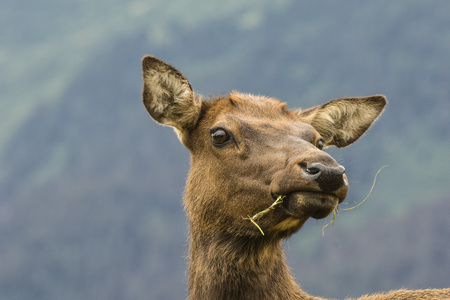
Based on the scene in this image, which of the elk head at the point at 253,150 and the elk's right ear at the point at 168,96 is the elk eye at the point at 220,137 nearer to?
the elk head at the point at 253,150

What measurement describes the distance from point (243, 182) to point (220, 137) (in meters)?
0.90

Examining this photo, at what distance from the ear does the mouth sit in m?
3.09

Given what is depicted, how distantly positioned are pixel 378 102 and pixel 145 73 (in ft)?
14.2

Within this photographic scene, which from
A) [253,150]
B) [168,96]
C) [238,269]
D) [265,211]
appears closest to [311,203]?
[265,211]

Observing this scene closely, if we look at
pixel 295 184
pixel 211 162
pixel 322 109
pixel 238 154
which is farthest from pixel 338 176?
pixel 322 109

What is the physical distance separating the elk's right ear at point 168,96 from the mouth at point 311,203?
9.53 ft

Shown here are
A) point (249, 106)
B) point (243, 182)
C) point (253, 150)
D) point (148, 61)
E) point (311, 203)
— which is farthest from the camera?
point (249, 106)

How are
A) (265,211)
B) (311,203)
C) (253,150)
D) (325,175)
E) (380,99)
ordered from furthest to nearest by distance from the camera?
(380,99)
(253,150)
(265,211)
(311,203)
(325,175)

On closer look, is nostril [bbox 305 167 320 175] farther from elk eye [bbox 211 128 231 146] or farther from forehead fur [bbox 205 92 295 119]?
forehead fur [bbox 205 92 295 119]

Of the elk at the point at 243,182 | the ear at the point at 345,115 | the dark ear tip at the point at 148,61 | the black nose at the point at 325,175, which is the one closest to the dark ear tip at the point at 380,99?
the ear at the point at 345,115

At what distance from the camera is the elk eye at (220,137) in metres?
8.27

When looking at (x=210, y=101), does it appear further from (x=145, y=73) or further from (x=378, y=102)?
(x=378, y=102)

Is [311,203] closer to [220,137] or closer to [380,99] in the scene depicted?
[220,137]

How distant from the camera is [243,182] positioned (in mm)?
7801
